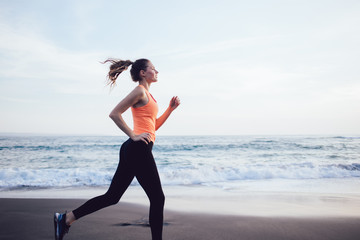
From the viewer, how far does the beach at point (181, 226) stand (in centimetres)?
316

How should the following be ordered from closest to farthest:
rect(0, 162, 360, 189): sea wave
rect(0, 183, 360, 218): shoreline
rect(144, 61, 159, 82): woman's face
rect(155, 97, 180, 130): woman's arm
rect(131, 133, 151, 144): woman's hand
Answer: rect(131, 133, 151, 144): woman's hand → rect(144, 61, 159, 82): woman's face → rect(155, 97, 180, 130): woman's arm → rect(0, 183, 360, 218): shoreline → rect(0, 162, 360, 189): sea wave

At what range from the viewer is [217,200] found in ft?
17.4

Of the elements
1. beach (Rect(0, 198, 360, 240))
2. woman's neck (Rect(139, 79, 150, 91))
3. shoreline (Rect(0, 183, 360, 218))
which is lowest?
shoreline (Rect(0, 183, 360, 218))

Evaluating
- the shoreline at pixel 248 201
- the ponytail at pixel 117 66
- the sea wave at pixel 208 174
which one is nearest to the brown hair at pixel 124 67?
the ponytail at pixel 117 66

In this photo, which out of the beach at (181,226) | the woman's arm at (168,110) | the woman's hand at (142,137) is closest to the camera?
the woman's hand at (142,137)

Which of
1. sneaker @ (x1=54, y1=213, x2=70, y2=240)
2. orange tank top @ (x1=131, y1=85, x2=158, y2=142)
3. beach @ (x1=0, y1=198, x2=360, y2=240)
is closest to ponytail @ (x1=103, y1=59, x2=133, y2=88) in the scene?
orange tank top @ (x1=131, y1=85, x2=158, y2=142)

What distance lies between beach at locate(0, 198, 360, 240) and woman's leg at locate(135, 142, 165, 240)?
96cm

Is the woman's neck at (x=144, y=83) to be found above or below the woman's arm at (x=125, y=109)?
above

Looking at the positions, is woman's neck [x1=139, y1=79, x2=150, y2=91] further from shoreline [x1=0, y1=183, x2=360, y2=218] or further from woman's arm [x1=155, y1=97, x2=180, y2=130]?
shoreline [x1=0, y1=183, x2=360, y2=218]

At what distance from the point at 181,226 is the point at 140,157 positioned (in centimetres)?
178

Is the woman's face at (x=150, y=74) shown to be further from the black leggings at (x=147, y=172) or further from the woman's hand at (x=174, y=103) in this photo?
the black leggings at (x=147, y=172)

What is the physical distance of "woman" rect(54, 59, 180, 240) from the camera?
2.23m

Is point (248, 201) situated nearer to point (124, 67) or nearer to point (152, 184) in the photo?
point (152, 184)

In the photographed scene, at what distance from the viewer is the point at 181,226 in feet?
11.7
